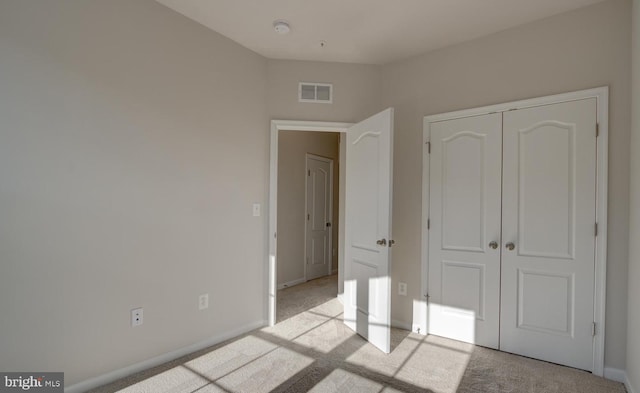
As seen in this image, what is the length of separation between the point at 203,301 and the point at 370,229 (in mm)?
1583

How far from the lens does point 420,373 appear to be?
2516 mm

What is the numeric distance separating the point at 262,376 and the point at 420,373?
3.76 feet

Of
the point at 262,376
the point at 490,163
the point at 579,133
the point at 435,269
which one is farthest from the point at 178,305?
the point at 579,133

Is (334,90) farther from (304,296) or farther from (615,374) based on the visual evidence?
(615,374)

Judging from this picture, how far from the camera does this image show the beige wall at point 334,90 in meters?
3.51

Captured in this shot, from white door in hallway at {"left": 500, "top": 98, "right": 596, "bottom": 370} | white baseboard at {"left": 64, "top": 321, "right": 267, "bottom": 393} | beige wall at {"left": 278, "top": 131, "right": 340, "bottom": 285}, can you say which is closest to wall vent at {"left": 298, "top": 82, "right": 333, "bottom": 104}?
beige wall at {"left": 278, "top": 131, "right": 340, "bottom": 285}

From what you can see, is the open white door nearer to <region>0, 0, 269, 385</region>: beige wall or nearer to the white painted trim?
<region>0, 0, 269, 385</region>: beige wall

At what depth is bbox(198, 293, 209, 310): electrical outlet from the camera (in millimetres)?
2898

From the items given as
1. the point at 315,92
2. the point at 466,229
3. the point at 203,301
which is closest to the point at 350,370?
the point at 203,301

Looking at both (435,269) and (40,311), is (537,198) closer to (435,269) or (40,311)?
(435,269)

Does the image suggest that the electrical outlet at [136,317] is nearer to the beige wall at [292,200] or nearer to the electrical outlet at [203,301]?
the electrical outlet at [203,301]

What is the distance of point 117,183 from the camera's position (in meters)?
2.35

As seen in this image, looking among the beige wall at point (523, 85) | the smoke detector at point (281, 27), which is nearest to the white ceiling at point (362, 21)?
the smoke detector at point (281, 27)

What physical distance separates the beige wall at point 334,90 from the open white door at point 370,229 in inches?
12.4
